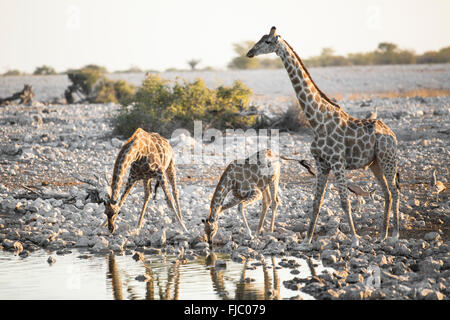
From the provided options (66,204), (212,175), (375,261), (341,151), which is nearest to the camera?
(375,261)

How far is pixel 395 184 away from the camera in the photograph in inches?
380

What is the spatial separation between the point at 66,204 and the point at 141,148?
8.41 feet

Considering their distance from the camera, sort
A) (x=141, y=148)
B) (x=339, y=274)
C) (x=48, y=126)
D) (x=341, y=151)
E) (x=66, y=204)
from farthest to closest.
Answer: (x=48, y=126), (x=66, y=204), (x=141, y=148), (x=341, y=151), (x=339, y=274)

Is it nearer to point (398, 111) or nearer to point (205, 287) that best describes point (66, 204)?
point (205, 287)

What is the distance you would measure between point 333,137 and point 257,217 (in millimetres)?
2795

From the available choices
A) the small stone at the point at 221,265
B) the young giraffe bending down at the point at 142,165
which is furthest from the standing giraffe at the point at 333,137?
the young giraffe bending down at the point at 142,165

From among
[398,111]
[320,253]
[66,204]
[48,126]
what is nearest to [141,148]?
[66,204]

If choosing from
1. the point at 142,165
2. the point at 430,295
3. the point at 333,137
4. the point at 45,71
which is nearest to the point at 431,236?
the point at 333,137

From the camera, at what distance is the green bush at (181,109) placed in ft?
62.6

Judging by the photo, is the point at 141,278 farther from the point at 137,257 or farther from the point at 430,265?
the point at 430,265

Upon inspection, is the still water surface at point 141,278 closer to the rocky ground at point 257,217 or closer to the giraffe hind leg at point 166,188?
the rocky ground at point 257,217

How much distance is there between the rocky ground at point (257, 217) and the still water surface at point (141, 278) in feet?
1.05
